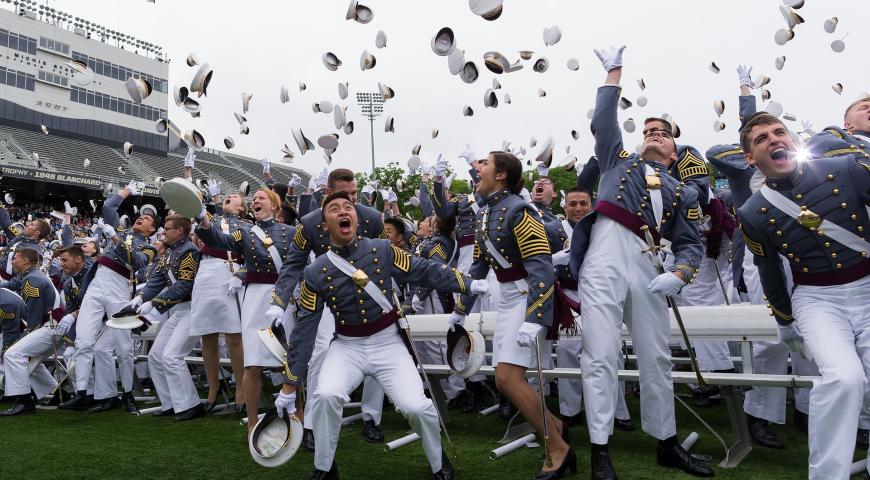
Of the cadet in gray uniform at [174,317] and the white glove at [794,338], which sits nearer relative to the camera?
the white glove at [794,338]

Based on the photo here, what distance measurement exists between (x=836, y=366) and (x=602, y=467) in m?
1.40

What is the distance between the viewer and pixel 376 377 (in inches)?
179

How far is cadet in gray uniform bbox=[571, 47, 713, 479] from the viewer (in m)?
4.16

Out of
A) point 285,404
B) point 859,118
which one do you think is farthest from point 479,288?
point 859,118

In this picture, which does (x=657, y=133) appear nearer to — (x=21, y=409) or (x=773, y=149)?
(x=773, y=149)

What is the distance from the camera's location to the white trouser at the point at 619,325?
4.17 m

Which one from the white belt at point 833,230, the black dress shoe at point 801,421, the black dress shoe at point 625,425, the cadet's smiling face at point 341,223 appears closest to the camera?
the white belt at point 833,230

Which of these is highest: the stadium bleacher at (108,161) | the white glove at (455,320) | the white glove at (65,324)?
the stadium bleacher at (108,161)

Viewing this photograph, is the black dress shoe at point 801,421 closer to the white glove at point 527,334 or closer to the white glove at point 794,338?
the white glove at point 794,338

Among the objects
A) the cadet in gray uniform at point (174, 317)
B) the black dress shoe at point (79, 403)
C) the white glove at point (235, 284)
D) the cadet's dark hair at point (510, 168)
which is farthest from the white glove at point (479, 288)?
the black dress shoe at point (79, 403)

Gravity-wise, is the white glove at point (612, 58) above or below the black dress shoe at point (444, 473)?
above

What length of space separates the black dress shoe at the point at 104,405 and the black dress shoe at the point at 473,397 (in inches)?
165

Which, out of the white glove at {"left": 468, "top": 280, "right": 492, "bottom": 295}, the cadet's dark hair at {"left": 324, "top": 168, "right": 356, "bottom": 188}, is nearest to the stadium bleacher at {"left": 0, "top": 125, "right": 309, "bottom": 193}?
the cadet's dark hair at {"left": 324, "top": 168, "right": 356, "bottom": 188}

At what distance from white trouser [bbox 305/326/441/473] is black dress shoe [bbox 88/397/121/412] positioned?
4.93 m
